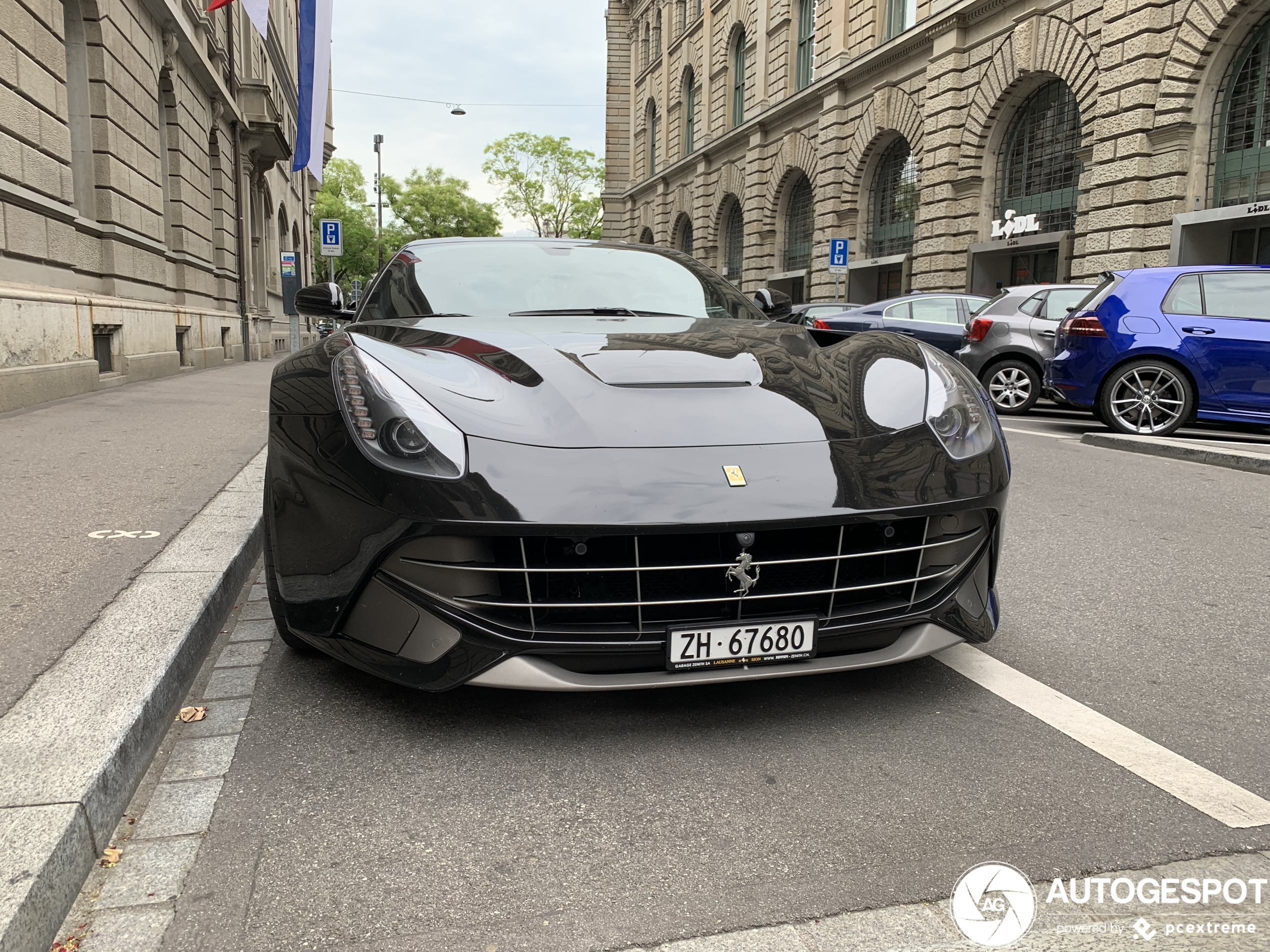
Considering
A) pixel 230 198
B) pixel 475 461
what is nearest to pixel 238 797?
pixel 475 461

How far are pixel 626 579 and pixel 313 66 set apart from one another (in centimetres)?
1717

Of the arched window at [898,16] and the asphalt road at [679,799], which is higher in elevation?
the arched window at [898,16]

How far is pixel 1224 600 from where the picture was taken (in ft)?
12.5

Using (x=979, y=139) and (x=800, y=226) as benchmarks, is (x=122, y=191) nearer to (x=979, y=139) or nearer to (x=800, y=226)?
(x=979, y=139)

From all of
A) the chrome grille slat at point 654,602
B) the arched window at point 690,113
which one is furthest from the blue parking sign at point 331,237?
the arched window at point 690,113

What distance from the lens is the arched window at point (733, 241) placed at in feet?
126

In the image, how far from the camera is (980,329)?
1195 cm

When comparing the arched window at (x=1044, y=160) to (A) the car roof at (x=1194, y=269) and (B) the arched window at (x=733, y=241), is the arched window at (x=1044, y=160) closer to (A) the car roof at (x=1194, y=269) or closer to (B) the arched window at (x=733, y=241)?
(A) the car roof at (x=1194, y=269)

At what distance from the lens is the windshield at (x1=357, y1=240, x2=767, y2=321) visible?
152 inches

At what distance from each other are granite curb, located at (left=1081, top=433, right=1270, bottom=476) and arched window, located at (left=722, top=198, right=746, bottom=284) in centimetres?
2935

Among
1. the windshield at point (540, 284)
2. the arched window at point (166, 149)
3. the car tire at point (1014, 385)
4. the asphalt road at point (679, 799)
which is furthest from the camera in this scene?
the arched window at point (166, 149)

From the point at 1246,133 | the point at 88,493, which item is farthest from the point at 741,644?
the point at 1246,133

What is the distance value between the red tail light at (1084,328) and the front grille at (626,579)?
25.2 feet
